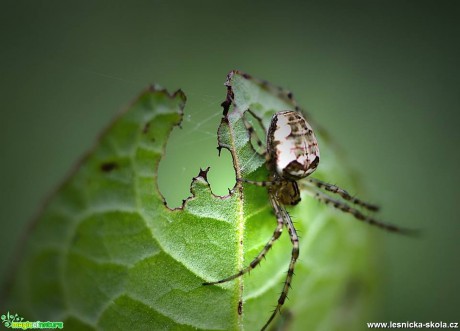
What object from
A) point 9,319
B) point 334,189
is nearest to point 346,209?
point 334,189

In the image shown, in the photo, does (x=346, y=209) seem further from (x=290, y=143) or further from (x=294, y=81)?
(x=294, y=81)

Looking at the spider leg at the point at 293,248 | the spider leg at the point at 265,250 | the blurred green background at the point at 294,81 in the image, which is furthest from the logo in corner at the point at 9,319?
the blurred green background at the point at 294,81

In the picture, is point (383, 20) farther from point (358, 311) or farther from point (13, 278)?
point (13, 278)

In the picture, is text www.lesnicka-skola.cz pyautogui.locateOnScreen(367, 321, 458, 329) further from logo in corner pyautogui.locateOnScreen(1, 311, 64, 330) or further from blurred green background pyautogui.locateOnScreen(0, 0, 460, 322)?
logo in corner pyautogui.locateOnScreen(1, 311, 64, 330)

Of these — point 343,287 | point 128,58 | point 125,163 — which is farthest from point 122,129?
point 128,58

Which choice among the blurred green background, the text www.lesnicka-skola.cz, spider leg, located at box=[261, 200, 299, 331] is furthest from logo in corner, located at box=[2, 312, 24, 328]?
the text www.lesnicka-skola.cz
